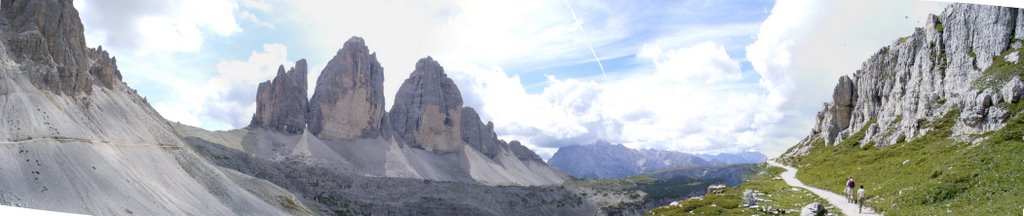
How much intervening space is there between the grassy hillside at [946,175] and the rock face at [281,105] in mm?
114357

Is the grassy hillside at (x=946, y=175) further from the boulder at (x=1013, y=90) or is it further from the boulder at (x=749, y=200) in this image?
the boulder at (x=749, y=200)

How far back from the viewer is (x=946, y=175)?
57.8 feet

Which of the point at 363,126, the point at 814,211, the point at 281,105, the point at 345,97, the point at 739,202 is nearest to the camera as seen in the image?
the point at 814,211

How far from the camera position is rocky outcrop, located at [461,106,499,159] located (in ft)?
587

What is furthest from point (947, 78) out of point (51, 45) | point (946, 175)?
point (51, 45)

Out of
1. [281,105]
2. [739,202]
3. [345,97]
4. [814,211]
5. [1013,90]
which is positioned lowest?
[814,211]

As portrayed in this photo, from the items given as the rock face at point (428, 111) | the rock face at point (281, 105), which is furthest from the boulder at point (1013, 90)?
the rock face at point (428, 111)

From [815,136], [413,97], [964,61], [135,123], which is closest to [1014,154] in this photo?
[964,61]

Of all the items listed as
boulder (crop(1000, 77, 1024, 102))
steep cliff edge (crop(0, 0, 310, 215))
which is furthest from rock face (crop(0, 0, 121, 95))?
boulder (crop(1000, 77, 1024, 102))

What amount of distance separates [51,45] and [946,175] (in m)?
52.1

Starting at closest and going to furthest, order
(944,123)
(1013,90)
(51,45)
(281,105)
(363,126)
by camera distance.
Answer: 1. (1013,90)
2. (944,123)
3. (51,45)
4. (281,105)
5. (363,126)

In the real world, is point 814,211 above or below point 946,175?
below

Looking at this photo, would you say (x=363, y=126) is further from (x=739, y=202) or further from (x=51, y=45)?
(x=739, y=202)

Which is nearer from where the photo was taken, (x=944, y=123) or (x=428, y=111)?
(x=944, y=123)
